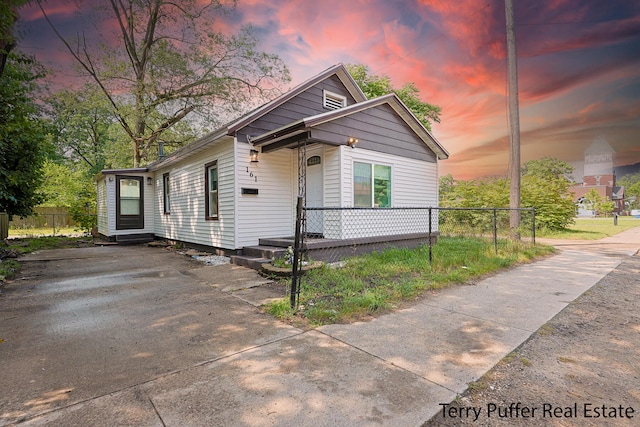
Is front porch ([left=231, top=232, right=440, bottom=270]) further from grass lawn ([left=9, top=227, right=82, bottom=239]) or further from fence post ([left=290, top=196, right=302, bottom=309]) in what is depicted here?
grass lawn ([left=9, top=227, right=82, bottom=239])

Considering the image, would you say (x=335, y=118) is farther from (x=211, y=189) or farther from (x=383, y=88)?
(x=383, y=88)

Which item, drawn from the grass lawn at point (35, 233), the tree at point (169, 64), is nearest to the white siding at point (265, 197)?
the tree at point (169, 64)

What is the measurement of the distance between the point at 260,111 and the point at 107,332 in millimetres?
5956

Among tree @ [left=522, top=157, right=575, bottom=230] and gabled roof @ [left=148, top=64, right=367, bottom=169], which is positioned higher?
gabled roof @ [left=148, top=64, right=367, bottom=169]

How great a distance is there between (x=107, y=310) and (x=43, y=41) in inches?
645

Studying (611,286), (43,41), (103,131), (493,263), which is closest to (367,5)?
(493,263)

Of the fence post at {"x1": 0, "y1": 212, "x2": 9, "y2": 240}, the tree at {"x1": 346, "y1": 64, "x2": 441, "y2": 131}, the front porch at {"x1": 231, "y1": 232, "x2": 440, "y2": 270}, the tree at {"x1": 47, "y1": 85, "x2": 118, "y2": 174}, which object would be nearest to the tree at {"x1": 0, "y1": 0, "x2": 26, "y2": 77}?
the front porch at {"x1": 231, "y1": 232, "x2": 440, "y2": 270}

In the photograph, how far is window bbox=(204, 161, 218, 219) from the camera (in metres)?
8.20

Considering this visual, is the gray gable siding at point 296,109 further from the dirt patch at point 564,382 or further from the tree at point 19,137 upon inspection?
the dirt patch at point 564,382

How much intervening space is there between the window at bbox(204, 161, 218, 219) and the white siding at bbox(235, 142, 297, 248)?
A: 124cm

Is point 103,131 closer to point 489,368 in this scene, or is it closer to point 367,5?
point 367,5

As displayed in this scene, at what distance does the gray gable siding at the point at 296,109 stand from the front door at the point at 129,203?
7642 mm

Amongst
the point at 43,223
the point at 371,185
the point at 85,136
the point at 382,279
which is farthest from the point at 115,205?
the point at 85,136

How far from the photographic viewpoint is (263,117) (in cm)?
776
